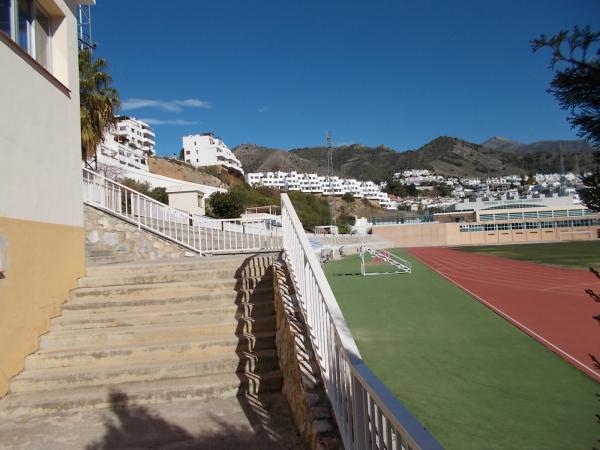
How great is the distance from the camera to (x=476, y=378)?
789 cm

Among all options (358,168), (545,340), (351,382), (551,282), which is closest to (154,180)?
(551,282)

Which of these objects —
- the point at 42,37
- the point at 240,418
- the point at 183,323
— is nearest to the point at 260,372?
the point at 240,418

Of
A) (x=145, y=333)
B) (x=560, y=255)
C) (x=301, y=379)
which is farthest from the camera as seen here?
(x=560, y=255)

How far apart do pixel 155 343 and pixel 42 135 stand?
287 cm

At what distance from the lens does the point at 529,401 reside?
266 inches

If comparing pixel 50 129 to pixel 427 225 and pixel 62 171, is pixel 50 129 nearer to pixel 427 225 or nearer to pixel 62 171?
pixel 62 171

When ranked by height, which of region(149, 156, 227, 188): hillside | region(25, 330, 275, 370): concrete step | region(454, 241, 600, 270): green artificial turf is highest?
region(149, 156, 227, 188): hillside

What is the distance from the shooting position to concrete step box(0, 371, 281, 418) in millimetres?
4062

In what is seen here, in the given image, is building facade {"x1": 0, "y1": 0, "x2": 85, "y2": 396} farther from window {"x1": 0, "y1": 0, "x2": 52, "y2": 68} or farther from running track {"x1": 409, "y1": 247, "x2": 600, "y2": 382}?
running track {"x1": 409, "y1": 247, "x2": 600, "y2": 382}

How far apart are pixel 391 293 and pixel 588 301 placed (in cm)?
713

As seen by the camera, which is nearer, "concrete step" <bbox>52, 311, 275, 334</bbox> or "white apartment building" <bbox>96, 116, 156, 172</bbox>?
"concrete step" <bbox>52, 311, 275, 334</bbox>

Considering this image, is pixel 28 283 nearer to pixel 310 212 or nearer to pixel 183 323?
pixel 183 323

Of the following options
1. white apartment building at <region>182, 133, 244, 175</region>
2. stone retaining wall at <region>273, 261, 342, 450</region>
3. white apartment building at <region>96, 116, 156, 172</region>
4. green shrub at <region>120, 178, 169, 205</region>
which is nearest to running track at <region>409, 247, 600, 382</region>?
stone retaining wall at <region>273, 261, 342, 450</region>

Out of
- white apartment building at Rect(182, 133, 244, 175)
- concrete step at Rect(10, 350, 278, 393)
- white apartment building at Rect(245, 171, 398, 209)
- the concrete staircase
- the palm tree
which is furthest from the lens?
white apartment building at Rect(245, 171, 398, 209)
